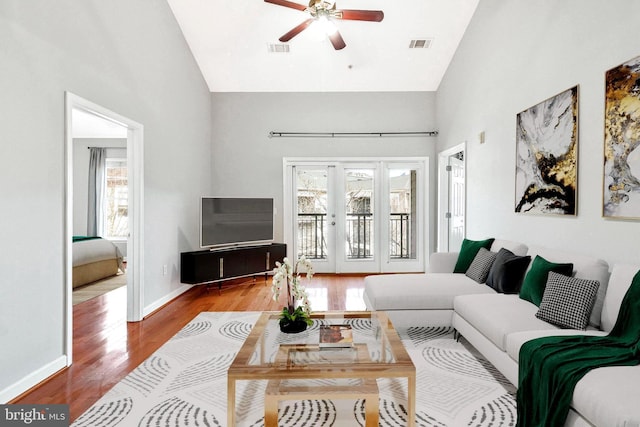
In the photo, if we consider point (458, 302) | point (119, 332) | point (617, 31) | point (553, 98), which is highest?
point (617, 31)

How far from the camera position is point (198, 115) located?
18.0 feet

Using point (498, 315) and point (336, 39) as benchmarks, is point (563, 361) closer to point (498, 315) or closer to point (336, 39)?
point (498, 315)

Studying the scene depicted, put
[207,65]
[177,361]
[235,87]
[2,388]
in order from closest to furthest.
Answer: [2,388] → [177,361] → [207,65] → [235,87]

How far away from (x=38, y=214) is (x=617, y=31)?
3.93m

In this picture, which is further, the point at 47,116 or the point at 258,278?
the point at 258,278

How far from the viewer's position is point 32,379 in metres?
2.37

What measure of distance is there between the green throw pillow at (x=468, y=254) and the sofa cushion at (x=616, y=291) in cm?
156

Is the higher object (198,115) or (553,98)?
(198,115)

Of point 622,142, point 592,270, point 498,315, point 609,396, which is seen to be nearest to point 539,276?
point 592,270

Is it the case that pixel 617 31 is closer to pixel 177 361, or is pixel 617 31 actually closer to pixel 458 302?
pixel 458 302

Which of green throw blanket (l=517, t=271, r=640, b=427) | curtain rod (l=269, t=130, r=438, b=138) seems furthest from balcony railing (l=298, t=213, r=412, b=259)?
green throw blanket (l=517, t=271, r=640, b=427)

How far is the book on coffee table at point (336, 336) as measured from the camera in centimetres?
213

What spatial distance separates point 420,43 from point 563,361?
451cm

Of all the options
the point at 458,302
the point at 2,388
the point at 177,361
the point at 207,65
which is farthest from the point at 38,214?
the point at 207,65
